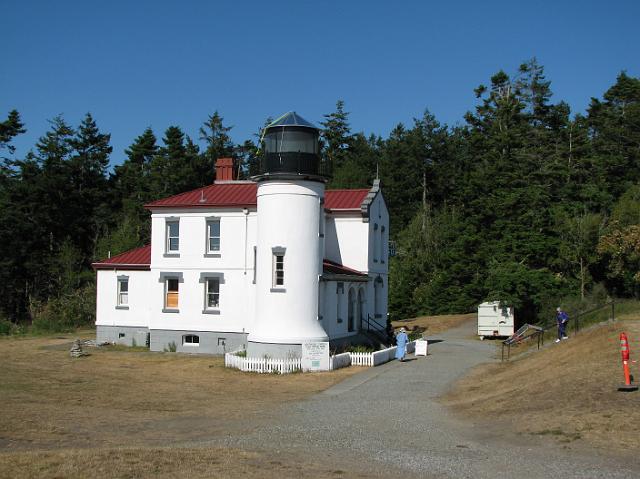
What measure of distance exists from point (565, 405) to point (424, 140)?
64974 mm

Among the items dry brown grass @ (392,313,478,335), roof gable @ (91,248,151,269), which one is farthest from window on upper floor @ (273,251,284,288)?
dry brown grass @ (392,313,478,335)

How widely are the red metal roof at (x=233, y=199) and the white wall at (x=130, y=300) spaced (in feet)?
13.8

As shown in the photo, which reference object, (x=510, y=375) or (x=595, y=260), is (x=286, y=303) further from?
(x=595, y=260)

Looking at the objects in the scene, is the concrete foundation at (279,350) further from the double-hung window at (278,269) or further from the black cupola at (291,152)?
the black cupola at (291,152)

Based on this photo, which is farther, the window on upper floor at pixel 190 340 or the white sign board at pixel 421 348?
the window on upper floor at pixel 190 340

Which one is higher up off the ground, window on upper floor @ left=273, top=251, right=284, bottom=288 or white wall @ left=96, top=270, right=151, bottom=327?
window on upper floor @ left=273, top=251, right=284, bottom=288

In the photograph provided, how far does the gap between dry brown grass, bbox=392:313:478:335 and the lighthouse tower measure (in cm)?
1838

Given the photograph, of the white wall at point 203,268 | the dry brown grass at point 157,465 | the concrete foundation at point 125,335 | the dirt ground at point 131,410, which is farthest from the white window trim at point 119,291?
the dry brown grass at point 157,465

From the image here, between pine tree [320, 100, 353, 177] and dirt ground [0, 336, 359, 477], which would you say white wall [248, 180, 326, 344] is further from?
pine tree [320, 100, 353, 177]

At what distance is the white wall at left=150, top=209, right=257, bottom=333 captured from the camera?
110 feet

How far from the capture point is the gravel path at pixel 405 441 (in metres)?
11.9

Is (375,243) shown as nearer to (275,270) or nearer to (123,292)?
(275,270)

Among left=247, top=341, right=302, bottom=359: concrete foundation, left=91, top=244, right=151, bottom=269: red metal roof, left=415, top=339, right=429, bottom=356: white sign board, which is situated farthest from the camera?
left=91, top=244, right=151, bottom=269: red metal roof

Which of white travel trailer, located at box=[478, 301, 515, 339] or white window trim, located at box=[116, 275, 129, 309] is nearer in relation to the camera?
white window trim, located at box=[116, 275, 129, 309]
